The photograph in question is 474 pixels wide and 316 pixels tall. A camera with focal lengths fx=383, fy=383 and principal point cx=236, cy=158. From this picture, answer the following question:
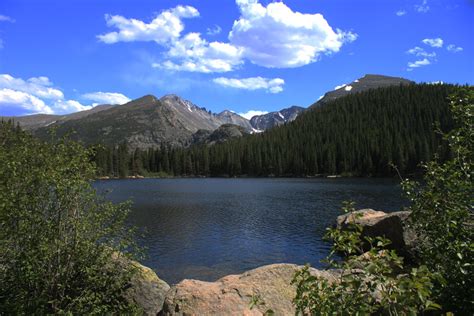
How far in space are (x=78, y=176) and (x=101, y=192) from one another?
1885 mm

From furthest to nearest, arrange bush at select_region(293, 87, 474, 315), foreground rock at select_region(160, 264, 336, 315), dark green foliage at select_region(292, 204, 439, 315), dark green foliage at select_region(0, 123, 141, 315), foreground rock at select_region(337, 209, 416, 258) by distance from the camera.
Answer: foreground rock at select_region(337, 209, 416, 258), dark green foliage at select_region(0, 123, 141, 315), foreground rock at select_region(160, 264, 336, 315), bush at select_region(293, 87, 474, 315), dark green foliage at select_region(292, 204, 439, 315)

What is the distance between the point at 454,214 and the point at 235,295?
20.1ft

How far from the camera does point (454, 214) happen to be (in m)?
6.58

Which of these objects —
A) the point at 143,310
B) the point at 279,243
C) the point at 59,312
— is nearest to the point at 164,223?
the point at 279,243

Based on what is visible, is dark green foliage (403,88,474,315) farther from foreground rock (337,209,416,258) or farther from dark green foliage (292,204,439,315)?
foreground rock (337,209,416,258)

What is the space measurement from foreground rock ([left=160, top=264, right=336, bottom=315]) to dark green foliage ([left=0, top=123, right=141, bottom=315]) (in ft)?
8.03

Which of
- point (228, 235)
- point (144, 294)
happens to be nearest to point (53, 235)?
point (144, 294)

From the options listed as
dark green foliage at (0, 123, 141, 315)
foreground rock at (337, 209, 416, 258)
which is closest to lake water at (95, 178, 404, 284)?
dark green foliage at (0, 123, 141, 315)

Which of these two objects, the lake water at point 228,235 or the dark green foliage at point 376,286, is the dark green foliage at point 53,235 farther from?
the dark green foliage at point 376,286

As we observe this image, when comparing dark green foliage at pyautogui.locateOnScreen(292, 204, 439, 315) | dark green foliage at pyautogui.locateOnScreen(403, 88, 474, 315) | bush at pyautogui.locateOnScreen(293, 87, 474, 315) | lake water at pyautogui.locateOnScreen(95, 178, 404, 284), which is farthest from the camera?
lake water at pyautogui.locateOnScreen(95, 178, 404, 284)

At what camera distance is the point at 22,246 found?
1091 centimetres

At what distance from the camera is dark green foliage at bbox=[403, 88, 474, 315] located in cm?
640

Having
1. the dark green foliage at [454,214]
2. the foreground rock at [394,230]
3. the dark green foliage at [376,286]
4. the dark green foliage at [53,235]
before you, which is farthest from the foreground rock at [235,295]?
the foreground rock at [394,230]

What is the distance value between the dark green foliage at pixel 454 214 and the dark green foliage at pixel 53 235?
8.67 m
